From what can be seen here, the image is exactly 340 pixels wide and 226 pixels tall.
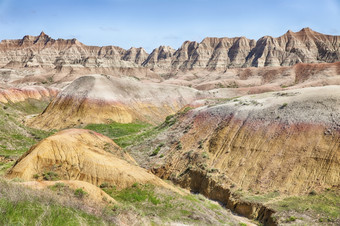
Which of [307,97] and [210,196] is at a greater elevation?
[307,97]

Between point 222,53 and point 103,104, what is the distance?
441ft

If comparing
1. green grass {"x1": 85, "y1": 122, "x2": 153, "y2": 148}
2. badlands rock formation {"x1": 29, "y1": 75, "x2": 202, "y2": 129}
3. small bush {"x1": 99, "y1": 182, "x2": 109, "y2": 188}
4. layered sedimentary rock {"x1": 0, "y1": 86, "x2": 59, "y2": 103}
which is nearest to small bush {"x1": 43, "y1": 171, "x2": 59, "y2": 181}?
small bush {"x1": 99, "y1": 182, "x2": 109, "y2": 188}

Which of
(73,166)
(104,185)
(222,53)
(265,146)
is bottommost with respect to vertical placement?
(104,185)

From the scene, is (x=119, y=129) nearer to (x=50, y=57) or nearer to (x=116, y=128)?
(x=116, y=128)

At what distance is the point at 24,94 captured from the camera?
80125 mm

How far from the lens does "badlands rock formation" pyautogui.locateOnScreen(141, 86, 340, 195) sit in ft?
71.1

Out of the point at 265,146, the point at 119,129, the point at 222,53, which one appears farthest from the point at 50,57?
the point at 265,146

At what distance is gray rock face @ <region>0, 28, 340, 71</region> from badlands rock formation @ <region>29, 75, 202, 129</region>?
95.8 meters

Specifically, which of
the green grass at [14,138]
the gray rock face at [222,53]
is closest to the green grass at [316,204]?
the green grass at [14,138]

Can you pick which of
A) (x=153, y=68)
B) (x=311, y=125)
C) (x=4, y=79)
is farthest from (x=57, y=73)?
(x=311, y=125)

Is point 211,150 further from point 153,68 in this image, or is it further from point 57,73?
point 153,68

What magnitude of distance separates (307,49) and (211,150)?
141 meters

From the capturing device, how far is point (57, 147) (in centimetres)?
1889

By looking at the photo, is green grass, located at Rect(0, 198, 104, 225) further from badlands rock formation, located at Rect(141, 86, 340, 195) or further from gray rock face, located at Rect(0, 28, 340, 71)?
→ gray rock face, located at Rect(0, 28, 340, 71)
